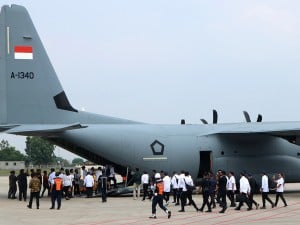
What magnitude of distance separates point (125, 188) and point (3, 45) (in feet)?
28.8

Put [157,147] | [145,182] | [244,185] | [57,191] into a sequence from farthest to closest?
[157,147], [145,182], [57,191], [244,185]

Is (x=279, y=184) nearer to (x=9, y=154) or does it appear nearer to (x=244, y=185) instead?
(x=244, y=185)

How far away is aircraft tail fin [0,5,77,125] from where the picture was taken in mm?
26094

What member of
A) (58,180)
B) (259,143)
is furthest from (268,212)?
(259,143)

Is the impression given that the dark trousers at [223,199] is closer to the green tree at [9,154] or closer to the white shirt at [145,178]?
the white shirt at [145,178]

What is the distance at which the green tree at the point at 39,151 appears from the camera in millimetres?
147625

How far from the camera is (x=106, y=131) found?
1054 inches

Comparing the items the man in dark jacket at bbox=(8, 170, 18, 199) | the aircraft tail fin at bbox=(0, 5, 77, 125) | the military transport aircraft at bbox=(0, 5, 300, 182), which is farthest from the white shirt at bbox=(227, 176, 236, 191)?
the man in dark jacket at bbox=(8, 170, 18, 199)

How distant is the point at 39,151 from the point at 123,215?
132891mm

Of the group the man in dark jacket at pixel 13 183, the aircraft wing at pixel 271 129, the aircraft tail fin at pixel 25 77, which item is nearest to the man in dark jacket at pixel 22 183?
the man in dark jacket at pixel 13 183

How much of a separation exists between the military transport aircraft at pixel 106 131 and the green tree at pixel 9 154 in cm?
13105

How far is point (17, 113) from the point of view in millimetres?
26094

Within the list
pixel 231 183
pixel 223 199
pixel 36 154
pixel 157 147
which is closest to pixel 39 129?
pixel 157 147

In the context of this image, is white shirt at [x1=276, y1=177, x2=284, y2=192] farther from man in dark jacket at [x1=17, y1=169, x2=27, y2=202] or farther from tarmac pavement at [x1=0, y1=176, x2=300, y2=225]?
man in dark jacket at [x1=17, y1=169, x2=27, y2=202]
